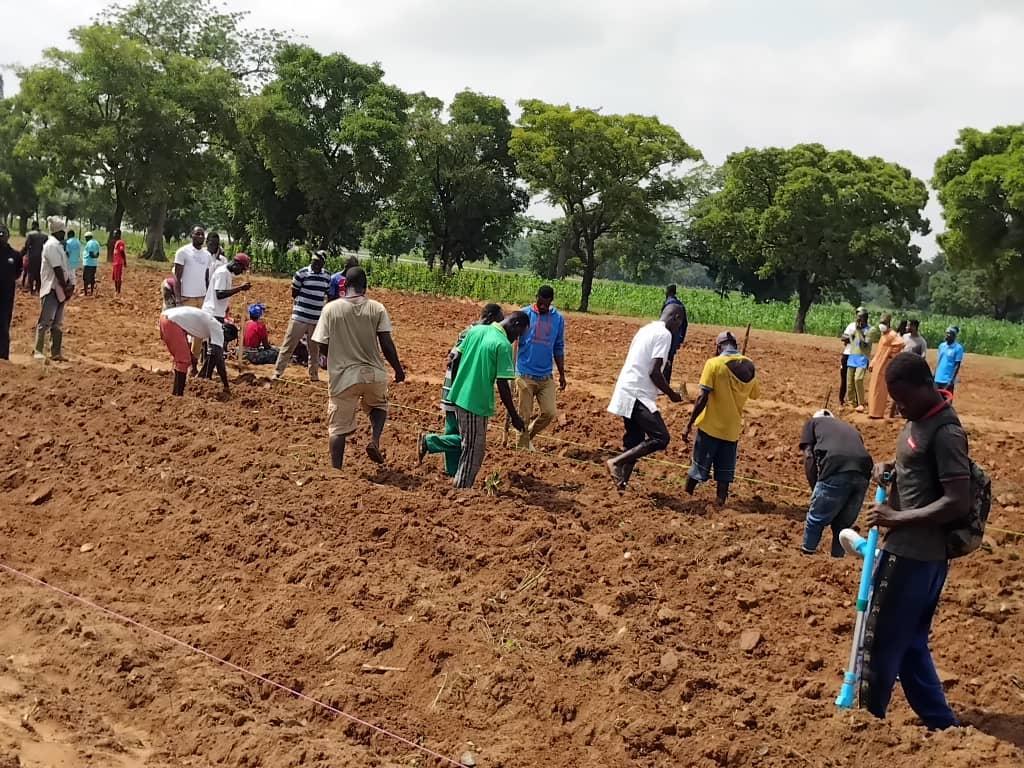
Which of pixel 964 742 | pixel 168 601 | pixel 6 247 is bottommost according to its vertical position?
pixel 168 601

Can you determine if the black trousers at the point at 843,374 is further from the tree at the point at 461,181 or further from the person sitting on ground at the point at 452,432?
the tree at the point at 461,181

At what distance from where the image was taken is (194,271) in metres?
11.5

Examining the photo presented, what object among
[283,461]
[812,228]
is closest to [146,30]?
[812,228]

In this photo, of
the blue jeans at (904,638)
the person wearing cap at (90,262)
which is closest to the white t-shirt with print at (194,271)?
the blue jeans at (904,638)

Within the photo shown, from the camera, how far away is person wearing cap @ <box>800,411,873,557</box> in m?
6.87

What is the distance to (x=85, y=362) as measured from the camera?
516 inches

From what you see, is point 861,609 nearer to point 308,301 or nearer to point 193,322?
point 193,322

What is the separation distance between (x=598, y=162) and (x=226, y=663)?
3140cm

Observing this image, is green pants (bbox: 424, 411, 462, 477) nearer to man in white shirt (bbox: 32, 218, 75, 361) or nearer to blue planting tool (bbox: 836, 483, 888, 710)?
blue planting tool (bbox: 836, 483, 888, 710)

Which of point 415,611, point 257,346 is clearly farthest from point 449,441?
point 257,346

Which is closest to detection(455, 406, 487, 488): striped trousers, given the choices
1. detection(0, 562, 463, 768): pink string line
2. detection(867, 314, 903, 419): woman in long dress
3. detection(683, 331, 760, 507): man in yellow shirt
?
detection(683, 331, 760, 507): man in yellow shirt

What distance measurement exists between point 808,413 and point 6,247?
454 inches

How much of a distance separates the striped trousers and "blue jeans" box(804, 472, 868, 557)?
8.08ft

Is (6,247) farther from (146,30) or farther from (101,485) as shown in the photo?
(146,30)
